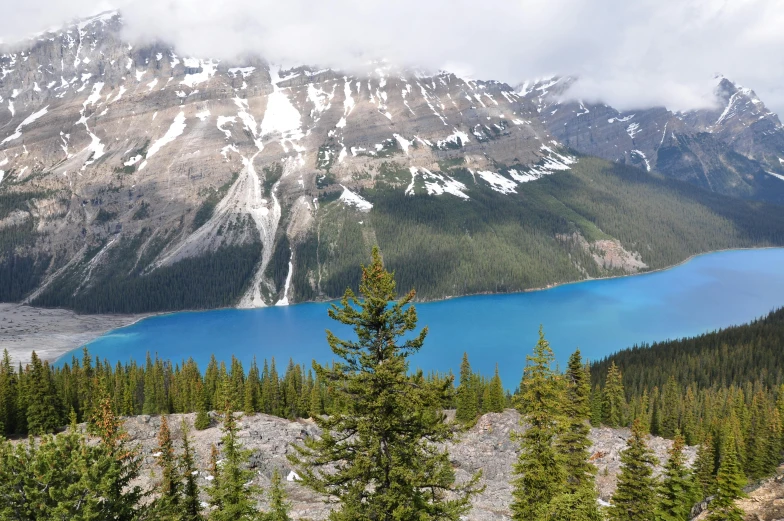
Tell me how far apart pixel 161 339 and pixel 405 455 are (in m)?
141

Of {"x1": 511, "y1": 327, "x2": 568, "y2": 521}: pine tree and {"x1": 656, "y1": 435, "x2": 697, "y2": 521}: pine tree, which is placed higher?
{"x1": 511, "y1": 327, "x2": 568, "y2": 521}: pine tree

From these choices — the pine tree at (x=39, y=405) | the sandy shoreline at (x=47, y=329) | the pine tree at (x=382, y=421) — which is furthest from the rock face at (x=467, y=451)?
the sandy shoreline at (x=47, y=329)

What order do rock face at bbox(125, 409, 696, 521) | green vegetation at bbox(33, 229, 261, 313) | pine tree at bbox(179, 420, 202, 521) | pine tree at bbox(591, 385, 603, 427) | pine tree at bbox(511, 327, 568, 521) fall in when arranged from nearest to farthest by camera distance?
pine tree at bbox(179, 420, 202, 521), pine tree at bbox(511, 327, 568, 521), rock face at bbox(125, 409, 696, 521), pine tree at bbox(591, 385, 603, 427), green vegetation at bbox(33, 229, 261, 313)

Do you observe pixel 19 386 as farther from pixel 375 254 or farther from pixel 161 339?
pixel 161 339

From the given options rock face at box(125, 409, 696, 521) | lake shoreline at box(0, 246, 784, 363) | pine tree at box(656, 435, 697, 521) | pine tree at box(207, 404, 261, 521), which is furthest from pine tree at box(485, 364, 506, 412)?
lake shoreline at box(0, 246, 784, 363)

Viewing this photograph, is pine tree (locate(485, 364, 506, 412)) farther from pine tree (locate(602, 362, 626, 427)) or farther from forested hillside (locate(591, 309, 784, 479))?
pine tree (locate(602, 362, 626, 427))

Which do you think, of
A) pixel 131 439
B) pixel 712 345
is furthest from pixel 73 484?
pixel 712 345

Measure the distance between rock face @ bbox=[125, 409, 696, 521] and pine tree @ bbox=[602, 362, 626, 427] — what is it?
112 inches

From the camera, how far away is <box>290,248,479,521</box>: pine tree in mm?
14172

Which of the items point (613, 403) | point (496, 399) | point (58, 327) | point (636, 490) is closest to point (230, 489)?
point (636, 490)

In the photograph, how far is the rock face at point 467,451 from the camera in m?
40.5

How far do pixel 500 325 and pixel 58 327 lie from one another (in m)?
125

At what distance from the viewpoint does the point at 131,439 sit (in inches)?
1981

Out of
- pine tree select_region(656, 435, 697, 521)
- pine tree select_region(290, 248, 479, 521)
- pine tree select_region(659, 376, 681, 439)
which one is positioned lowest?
pine tree select_region(659, 376, 681, 439)
